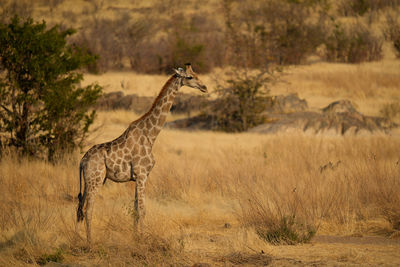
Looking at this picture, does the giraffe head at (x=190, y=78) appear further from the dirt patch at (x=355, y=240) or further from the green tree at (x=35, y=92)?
the green tree at (x=35, y=92)

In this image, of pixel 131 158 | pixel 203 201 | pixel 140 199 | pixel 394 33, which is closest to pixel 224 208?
pixel 203 201

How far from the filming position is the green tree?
11.5m

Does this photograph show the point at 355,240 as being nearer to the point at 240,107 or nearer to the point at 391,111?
the point at 240,107

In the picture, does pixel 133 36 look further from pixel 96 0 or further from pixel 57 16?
pixel 96 0

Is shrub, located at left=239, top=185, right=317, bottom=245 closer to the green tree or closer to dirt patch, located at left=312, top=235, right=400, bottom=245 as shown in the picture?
dirt patch, located at left=312, top=235, right=400, bottom=245

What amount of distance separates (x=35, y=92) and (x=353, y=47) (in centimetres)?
2598

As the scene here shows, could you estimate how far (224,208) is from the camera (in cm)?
917

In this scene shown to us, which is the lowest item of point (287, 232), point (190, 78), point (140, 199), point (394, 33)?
point (287, 232)

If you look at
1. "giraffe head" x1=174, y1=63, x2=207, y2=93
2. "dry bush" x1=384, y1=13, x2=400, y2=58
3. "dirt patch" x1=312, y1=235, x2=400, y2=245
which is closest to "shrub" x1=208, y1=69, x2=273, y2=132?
"dirt patch" x1=312, y1=235, x2=400, y2=245

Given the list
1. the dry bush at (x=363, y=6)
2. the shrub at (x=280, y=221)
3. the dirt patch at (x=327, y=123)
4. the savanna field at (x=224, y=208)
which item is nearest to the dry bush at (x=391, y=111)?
the dirt patch at (x=327, y=123)

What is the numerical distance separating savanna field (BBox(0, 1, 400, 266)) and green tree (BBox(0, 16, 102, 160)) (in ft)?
1.76

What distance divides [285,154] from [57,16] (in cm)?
5194

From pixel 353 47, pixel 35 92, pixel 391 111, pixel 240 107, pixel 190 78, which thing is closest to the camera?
pixel 190 78

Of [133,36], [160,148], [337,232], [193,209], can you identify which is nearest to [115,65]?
[133,36]
